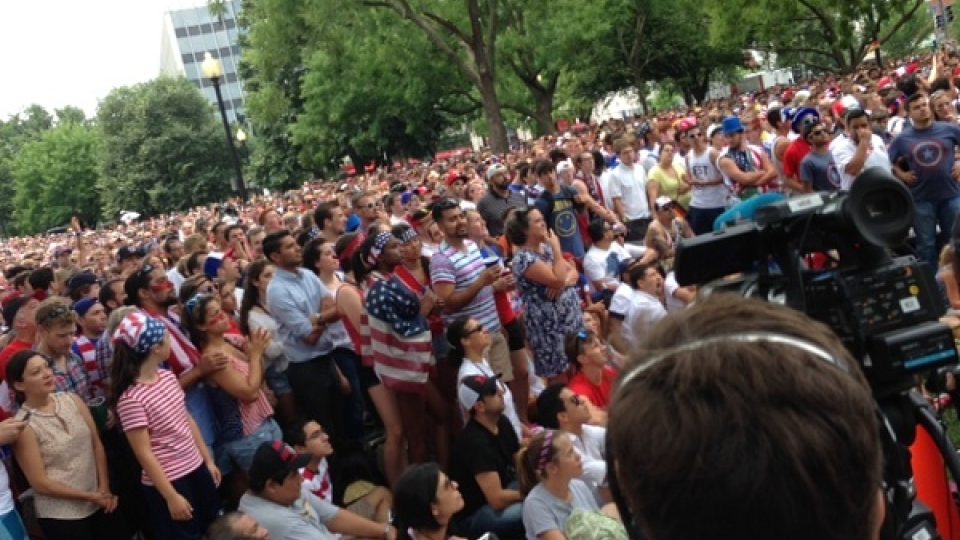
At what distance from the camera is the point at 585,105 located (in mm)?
50875

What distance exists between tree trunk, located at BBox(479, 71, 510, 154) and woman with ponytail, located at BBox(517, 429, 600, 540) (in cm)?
2123

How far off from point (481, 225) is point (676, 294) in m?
1.74

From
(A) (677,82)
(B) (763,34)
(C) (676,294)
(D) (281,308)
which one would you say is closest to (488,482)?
(D) (281,308)

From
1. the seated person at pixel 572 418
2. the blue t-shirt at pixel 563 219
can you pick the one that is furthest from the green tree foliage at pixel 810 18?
the seated person at pixel 572 418

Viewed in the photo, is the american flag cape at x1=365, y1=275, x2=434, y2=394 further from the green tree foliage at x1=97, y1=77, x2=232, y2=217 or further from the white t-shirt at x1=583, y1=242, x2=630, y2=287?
the green tree foliage at x1=97, y1=77, x2=232, y2=217

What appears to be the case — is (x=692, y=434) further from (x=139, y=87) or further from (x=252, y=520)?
(x=139, y=87)

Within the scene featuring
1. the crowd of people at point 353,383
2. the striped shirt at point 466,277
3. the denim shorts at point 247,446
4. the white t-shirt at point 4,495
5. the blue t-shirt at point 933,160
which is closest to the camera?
the white t-shirt at point 4,495

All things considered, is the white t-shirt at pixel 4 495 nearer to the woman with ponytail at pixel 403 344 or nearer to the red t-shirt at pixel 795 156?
the woman with ponytail at pixel 403 344

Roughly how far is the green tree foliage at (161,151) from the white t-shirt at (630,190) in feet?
181

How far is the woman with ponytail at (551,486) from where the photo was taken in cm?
503

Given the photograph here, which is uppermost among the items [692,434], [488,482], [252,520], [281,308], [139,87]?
[139,87]

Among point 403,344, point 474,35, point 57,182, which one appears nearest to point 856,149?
point 403,344

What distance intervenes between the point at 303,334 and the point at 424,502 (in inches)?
80.0

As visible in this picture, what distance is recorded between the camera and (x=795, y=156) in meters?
9.30
